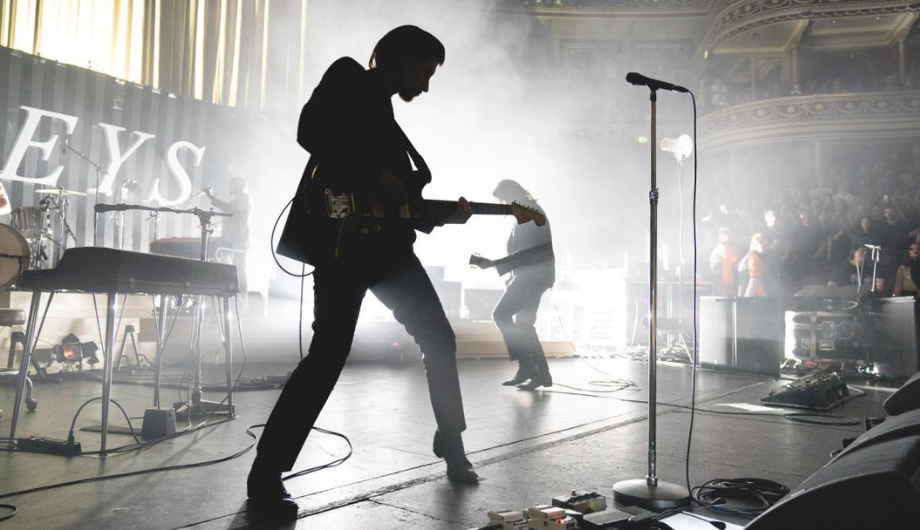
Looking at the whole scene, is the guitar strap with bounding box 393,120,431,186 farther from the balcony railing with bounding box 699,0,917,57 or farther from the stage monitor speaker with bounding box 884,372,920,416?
the balcony railing with bounding box 699,0,917,57

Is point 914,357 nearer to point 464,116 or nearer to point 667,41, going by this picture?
point 464,116

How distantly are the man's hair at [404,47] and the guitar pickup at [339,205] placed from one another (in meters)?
0.51

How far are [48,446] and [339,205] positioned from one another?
1.76 metres

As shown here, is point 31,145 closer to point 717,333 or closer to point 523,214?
point 523,214

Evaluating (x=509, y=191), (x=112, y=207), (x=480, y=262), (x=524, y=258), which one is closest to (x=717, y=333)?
(x=524, y=258)

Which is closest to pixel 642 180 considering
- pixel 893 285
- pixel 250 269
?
pixel 893 285

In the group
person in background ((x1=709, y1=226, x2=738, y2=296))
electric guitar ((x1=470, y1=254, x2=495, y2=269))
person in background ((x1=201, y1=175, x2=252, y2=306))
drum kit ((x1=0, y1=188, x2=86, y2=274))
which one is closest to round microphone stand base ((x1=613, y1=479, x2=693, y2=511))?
electric guitar ((x1=470, y1=254, x2=495, y2=269))

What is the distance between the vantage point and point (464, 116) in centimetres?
1652

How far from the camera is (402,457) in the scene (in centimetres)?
264

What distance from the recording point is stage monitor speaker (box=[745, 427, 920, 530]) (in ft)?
3.07

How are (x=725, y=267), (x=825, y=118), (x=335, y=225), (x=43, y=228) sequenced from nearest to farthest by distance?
(x=335, y=225) < (x=43, y=228) < (x=725, y=267) < (x=825, y=118)

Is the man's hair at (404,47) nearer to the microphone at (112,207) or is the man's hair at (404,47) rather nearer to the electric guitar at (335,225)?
the electric guitar at (335,225)

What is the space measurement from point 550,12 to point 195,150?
1375 centimetres

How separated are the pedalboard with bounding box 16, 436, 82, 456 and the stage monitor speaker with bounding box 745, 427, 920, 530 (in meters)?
2.56
